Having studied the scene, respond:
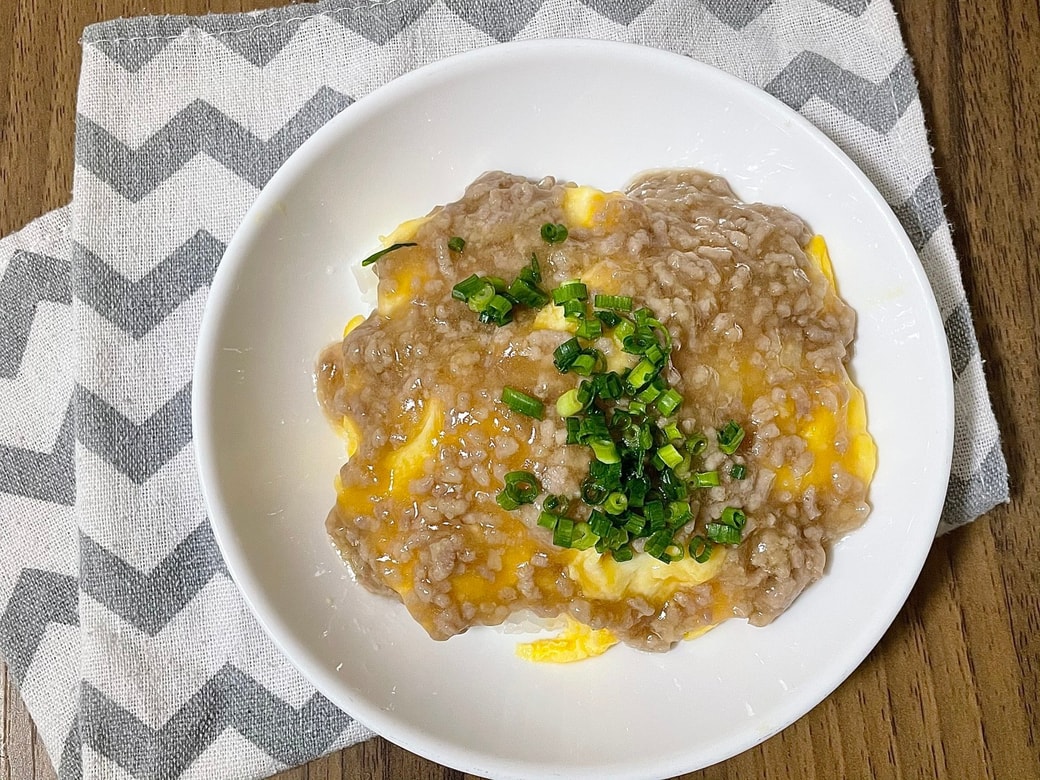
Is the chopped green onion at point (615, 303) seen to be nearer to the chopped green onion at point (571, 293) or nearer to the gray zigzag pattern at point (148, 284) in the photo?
the chopped green onion at point (571, 293)

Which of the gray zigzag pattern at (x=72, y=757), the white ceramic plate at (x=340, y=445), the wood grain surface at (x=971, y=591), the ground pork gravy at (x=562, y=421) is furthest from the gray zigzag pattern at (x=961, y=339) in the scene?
the gray zigzag pattern at (x=72, y=757)

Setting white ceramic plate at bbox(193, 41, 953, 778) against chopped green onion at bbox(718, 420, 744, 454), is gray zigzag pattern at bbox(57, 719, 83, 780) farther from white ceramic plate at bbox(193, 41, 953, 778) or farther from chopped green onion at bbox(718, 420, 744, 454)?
chopped green onion at bbox(718, 420, 744, 454)

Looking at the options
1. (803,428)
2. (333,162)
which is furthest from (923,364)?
(333,162)

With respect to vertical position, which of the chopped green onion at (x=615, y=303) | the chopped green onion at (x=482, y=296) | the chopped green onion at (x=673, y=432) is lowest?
the chopped green onion at (x=673, y=432)

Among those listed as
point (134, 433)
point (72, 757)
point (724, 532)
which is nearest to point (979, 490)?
point (724, 532)

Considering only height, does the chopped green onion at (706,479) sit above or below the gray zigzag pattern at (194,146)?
below

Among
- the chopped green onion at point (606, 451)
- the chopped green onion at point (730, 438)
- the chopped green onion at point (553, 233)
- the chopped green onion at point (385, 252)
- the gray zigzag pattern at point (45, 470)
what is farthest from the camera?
the gray zigzag pattern at point (45, 470)
